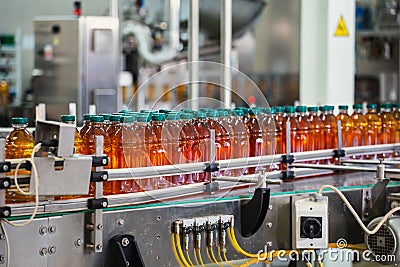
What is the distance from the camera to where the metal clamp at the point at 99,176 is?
5.57 feet

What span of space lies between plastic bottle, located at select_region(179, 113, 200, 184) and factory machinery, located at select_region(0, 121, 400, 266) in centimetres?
2

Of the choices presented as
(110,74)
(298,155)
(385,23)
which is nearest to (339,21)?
(110,74)

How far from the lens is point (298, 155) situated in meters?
2.28

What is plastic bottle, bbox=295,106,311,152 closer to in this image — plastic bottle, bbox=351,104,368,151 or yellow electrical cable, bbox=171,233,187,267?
plastic bottle, bbox=351,104,368,151

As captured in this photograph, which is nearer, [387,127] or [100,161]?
[100,161]

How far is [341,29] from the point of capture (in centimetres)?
452

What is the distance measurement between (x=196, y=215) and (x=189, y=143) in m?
0.20

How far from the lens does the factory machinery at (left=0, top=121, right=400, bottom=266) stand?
63.6 inches

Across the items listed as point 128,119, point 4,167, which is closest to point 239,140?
point 128,119

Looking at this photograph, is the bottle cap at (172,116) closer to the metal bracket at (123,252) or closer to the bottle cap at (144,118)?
the bottle cap at (144,118)

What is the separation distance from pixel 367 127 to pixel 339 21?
2.07 metres

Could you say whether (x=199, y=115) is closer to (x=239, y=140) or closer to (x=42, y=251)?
(x=239, y=140)

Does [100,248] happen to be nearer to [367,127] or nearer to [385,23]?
[367,127]

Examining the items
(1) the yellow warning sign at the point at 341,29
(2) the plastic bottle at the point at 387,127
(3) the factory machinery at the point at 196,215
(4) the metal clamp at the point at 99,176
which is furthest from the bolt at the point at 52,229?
(1) the yellow warning sign at the point at 341,29
